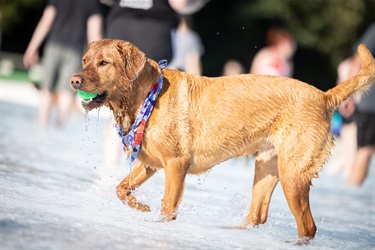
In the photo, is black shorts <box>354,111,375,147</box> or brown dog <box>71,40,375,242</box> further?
black shorts <box>354,111,375,147</box>

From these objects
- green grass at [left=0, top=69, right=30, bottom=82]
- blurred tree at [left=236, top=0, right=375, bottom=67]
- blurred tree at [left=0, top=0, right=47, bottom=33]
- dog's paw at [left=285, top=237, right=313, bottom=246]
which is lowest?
dog's paw at [left=285, top=237, right=313, bottom=246]

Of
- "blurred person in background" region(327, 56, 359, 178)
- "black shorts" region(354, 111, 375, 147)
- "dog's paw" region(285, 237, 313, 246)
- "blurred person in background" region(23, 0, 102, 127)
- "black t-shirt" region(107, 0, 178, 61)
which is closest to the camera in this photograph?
"dog's paw" region(285, 237, 313, 246)

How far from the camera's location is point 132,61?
543 cm

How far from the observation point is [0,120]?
42.2 feet

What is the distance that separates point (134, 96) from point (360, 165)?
6068 millimetres

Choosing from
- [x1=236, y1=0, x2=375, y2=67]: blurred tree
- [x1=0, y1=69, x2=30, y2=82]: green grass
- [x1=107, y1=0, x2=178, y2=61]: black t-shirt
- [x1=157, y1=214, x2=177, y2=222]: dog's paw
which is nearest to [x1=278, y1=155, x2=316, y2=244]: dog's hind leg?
[x1=157, y1=214, x2=177, y2=222]: dog's paw

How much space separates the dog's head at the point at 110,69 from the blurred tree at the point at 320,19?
99.4ft

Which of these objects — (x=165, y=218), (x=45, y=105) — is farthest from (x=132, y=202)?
(x=45, y=105)

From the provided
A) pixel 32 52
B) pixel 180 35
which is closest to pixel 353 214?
pixel 180 35

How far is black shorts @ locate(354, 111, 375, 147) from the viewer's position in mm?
10570

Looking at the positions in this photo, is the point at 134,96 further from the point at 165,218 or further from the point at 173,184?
the point at 165,218

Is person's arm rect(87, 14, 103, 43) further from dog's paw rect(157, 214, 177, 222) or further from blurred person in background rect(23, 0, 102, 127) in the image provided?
dog's paw rect(157, 214, 177, 222)

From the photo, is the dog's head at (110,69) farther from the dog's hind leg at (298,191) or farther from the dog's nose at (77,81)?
the dog's hind leg at (298,191)

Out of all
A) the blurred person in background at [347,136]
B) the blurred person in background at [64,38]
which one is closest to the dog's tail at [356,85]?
the blurred person in background at [347,136]
